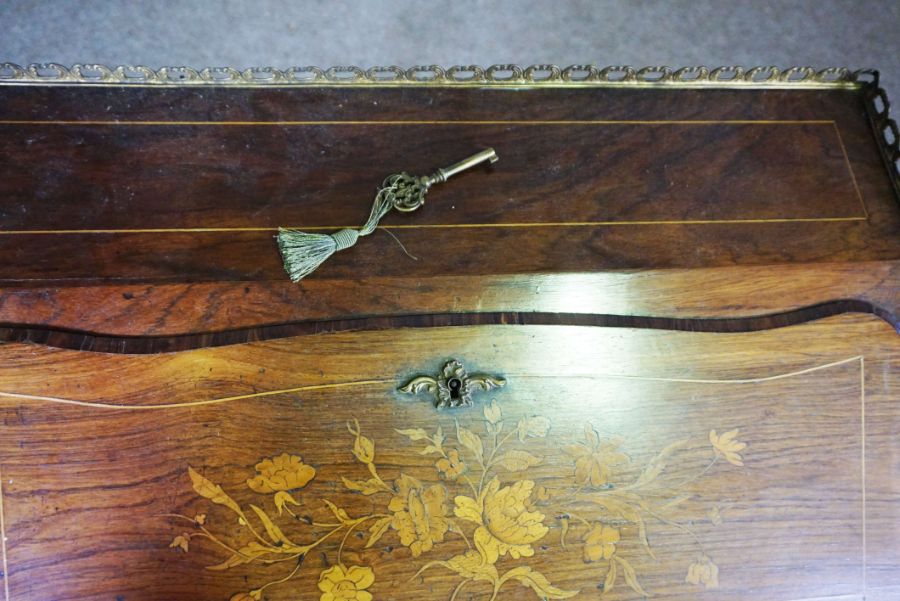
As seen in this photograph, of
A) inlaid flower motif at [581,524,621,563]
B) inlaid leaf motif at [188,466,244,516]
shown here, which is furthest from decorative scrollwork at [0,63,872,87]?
inlaid flower motif at [581,524,621,563]

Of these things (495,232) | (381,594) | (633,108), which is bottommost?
(381,594)

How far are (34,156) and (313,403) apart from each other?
457mm

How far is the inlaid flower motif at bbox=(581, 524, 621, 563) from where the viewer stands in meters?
1.00

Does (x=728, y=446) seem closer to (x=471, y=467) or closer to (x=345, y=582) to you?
(x=471, y=467)

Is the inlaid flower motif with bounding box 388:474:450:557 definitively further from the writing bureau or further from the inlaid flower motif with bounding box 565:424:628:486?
the inlaid flower motif with bounding box 565:424:628:486

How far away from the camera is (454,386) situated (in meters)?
0.94

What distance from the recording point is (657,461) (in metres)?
1.01

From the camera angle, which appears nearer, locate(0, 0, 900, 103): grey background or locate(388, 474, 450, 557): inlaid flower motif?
locate(388, 474, 450, 557): inlaid flower motif

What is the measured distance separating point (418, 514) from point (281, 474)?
0.58 feet

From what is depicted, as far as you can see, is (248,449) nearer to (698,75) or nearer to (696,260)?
(696,260)

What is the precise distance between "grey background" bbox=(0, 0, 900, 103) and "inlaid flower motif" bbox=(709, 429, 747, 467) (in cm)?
92

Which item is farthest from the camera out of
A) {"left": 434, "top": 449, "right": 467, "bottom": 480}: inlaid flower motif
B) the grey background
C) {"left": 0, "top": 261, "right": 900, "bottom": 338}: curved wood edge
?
the grey background

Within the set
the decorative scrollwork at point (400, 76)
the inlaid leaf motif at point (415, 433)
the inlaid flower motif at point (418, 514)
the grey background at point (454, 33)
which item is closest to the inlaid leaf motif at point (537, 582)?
the inlaid flower motif at point (418, 514)

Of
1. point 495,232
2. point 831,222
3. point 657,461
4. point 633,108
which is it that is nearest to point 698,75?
point 633,108
